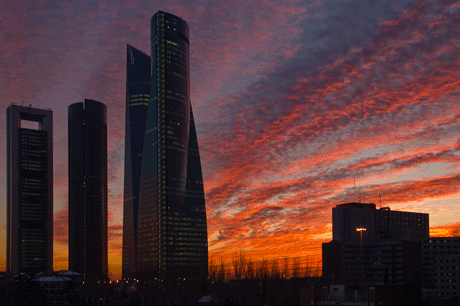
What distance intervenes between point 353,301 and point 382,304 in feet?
39.4

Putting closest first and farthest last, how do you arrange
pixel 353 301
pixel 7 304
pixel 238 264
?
pixel 353 301
pixel 7 304
pixel 238 264

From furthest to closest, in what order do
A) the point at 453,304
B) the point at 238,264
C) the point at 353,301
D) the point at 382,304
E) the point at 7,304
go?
the point at 238,264 → the point at 7,304 → the point at 453,304 → the point at 353,301 → the point at 382,304

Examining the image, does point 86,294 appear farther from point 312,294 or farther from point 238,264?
point 312,294

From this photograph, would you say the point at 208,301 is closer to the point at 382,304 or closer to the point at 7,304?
the point at 7,304

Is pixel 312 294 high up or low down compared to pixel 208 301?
up

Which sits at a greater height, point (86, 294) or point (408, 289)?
point (408, 289)

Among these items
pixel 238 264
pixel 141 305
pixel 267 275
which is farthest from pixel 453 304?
pixel 141 305

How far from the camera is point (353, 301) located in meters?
88.1

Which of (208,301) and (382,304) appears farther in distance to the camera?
(208,301)

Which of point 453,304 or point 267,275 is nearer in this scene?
point 453,304

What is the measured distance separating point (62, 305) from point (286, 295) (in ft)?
267

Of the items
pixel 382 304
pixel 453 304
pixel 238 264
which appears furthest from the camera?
pixel 238 264

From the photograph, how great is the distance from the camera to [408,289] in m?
76.6

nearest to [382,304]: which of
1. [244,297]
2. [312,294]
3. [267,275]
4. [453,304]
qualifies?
[312,294]
